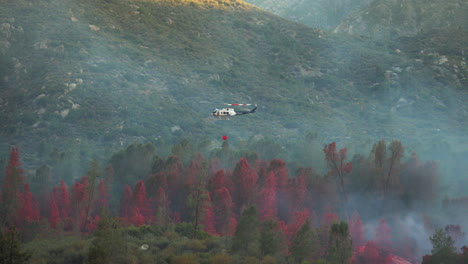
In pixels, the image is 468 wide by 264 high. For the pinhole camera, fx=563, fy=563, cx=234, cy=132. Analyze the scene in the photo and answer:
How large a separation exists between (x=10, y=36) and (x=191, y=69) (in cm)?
3891

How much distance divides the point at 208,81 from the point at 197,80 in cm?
264

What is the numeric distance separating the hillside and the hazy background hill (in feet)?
0.95

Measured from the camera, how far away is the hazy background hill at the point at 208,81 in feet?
320

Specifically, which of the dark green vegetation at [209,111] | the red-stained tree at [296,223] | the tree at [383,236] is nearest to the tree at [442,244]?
the dark green vegetation at [209,111]

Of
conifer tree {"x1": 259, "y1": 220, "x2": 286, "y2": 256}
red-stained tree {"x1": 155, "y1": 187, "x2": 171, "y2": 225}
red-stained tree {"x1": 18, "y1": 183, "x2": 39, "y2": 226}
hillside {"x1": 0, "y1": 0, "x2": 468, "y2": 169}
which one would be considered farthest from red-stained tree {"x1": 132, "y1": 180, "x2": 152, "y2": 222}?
conifer tree {"x1": 259, "y1": 220, "x2": 286, "y2": 256}

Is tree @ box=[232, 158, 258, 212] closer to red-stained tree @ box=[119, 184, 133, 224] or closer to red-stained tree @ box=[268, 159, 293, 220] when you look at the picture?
red-stained tree @ box=[268, 159, 293, 220]

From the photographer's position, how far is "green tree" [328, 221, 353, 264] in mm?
47219

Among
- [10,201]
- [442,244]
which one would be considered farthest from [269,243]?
[10,201]

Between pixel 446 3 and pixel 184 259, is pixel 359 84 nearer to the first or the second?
pixel 446 3

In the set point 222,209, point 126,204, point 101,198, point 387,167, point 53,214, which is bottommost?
point 53,214

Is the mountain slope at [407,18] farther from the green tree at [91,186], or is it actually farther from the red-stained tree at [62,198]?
the red-stained tree at [62,198]

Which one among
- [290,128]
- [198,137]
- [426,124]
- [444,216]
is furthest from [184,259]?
[426,124]

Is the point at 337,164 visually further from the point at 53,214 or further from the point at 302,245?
the point at 53,214

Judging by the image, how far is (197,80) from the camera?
413 feet
